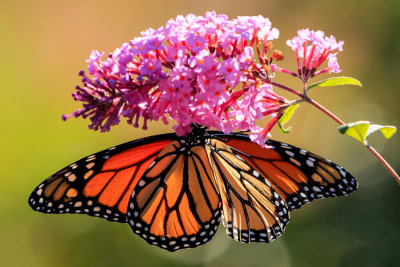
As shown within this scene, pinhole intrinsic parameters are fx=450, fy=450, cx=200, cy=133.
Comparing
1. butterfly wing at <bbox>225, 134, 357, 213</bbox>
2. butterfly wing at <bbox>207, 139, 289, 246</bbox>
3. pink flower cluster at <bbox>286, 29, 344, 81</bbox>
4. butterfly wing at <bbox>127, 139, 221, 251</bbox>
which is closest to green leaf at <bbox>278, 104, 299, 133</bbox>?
pink flower cluster at <bbox>286, 29, 344, 81</bbox>

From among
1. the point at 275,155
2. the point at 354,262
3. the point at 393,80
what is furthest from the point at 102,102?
the point at 393,80

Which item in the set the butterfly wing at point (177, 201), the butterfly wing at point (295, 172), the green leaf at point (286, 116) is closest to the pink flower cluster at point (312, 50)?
the green leaf at point (286, 116)

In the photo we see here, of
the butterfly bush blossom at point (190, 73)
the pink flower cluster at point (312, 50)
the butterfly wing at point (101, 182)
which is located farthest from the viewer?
the butterfly wing at point (101, 182)

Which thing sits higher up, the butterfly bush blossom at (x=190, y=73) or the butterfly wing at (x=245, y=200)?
the butterfly bush blossom at (x=190, y=73)

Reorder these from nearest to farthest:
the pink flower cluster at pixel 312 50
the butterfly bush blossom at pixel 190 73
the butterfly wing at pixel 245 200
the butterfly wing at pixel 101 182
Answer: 1. the butterfly bush blossom at pixel 190 73
2. the pink flower cluster at pixel 312 50
3. the butterfly wing at pixel 101 182
4. the butterfly wing at pixel 245 200

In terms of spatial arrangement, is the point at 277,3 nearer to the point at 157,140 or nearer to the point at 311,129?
the point at 311,129

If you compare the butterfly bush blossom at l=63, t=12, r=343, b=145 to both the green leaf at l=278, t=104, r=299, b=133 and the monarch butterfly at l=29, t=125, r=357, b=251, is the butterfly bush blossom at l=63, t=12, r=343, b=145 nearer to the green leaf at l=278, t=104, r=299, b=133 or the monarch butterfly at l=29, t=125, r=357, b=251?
the green leaf at l=278, t=104, r=299, b=133

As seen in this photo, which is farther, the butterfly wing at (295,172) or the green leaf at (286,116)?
the butterfly wing at (295,172)

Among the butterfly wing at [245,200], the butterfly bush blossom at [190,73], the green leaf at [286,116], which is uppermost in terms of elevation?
the butterfly bush blossom at [190,73]

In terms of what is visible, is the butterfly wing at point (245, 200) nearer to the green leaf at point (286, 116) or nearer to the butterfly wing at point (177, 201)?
the butterfly wing at point (177, 201)
